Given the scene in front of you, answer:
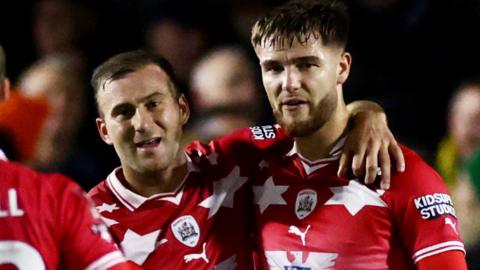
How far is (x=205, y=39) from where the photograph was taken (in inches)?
287

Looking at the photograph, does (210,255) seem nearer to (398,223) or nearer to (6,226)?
Result: (398,223)

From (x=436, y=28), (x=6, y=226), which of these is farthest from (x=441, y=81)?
(x=6, y=226)

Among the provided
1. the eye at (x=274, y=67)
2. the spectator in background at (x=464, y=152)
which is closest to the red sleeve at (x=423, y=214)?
the eye at (x=274, y=67)

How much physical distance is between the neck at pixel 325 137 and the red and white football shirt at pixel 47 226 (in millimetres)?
939

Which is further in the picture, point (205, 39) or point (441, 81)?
point (205, 39)

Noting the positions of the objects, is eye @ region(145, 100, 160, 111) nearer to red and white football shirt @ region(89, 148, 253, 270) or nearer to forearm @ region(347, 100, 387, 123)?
red and white football shirt @ region(89, 148, 253, 270)

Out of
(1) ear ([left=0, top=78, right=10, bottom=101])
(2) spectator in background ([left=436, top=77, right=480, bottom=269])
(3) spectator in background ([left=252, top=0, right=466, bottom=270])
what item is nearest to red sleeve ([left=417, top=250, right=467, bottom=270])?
(3) spectator in background ([left=252, top=0, right=466, bottom=270])

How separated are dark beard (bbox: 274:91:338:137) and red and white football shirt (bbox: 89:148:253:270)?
0.27 meters

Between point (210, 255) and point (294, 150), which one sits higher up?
point (294, 150)

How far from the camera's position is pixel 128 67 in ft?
13.0

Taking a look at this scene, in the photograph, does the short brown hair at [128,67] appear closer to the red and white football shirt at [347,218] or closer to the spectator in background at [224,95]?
the red and white football shirt at [347,218]

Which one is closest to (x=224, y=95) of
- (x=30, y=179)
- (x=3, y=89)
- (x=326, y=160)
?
(x=326, y=160)

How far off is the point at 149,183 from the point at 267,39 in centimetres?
63

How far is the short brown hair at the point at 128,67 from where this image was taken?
3.96m
